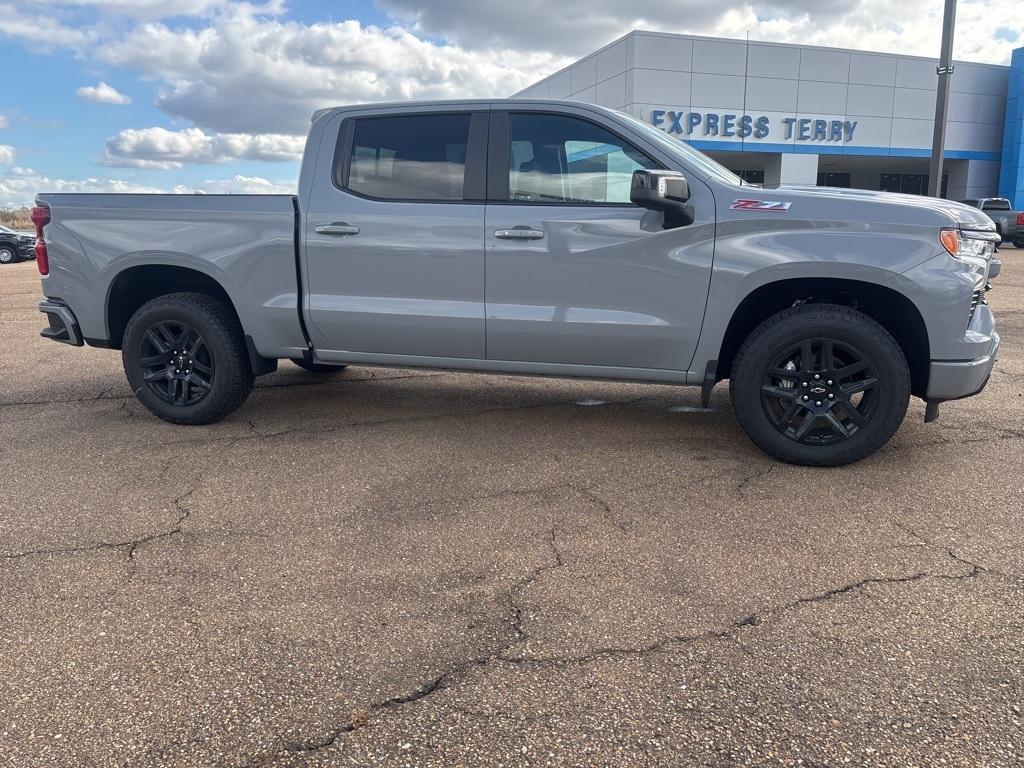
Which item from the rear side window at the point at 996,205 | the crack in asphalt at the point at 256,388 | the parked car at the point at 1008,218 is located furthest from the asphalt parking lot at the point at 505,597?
the rear side window at the point at 996,205

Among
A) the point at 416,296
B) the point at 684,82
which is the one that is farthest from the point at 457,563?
the point at 684,82

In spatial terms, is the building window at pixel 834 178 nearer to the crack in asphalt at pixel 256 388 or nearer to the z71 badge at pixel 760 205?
the crack in asphalt at pixel 256 388

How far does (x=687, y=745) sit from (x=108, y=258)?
4699mm

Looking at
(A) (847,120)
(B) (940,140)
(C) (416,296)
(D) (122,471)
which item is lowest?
(D) (122,471)

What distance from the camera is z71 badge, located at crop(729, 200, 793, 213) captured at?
13.8 ft

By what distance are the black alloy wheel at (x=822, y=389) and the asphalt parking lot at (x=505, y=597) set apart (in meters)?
0.28

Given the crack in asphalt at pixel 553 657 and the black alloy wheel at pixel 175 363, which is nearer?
the crack in asphalt at pixel 553 657

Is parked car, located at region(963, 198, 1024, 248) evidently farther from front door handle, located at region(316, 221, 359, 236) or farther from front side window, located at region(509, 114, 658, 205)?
front door handle, located at region(316, 221, 359, 236)

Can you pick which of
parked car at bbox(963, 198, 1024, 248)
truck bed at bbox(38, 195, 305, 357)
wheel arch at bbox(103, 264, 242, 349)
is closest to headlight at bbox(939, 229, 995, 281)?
truck bed at bbox(38, 195, 305, 357)

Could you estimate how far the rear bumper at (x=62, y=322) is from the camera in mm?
5395

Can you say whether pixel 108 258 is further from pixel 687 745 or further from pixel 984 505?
pixel 984 505

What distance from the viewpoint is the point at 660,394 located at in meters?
6.16

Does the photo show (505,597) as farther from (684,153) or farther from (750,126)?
(750,126)

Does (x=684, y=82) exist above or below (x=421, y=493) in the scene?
above
